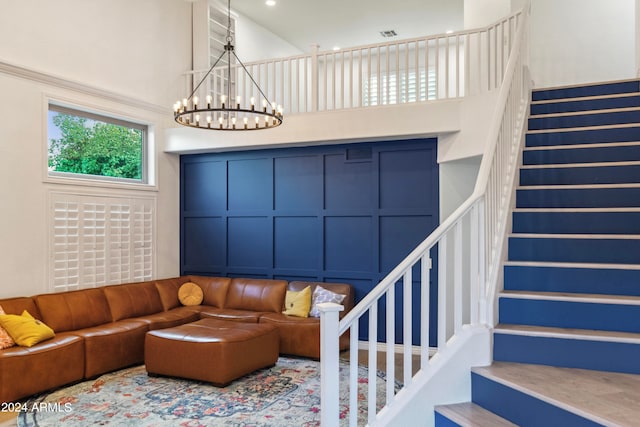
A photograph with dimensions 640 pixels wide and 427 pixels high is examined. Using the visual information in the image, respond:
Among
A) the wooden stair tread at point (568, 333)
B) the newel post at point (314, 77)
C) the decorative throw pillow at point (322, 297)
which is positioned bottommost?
the decorative throw pillow at point (322, 297)

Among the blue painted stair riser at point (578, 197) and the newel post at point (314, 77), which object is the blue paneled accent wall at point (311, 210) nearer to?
the newel post at point (314, 77)

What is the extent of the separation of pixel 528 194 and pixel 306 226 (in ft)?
10.5

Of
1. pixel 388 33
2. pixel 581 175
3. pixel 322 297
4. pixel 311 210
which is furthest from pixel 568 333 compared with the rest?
pixel 388 33

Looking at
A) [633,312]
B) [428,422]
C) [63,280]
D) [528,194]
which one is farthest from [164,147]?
[633,312]

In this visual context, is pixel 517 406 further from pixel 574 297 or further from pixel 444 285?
pixel 574 297

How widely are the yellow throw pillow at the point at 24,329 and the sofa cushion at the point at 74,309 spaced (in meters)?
0.43

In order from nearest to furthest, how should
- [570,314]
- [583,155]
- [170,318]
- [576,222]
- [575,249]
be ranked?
[570,314]
[575,249]
[576,222]
[583,155]
[170,318]

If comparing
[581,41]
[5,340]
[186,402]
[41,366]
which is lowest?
[186,402]

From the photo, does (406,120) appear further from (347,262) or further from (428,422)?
(428,422)

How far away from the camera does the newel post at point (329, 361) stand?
7.66 ft

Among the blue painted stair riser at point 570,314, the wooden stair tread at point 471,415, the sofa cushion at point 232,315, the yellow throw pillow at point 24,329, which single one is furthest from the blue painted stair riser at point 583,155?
the yellow throw pillow at point 24,329

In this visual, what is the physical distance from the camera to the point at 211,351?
4.32 m

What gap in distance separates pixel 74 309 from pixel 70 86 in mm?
2424

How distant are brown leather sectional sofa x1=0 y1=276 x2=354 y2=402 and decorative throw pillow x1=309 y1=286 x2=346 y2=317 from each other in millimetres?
98
